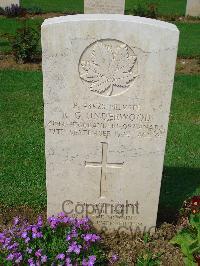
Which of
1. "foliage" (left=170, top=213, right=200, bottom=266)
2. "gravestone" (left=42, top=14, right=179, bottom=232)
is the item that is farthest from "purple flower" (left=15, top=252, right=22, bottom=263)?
"foliage" (left=170, top=213, right=200, bottom=266)

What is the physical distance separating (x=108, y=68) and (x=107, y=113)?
1.27ft

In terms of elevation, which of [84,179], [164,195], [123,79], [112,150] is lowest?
[164,195]

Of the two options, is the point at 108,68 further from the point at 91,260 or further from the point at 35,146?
the point at 35,146

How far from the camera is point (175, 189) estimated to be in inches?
200

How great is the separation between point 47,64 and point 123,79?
2.03ft

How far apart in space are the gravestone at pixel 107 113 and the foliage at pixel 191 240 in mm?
399

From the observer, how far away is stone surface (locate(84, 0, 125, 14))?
12.4 metres

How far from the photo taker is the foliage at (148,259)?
12.0 ft

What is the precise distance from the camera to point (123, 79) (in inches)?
140

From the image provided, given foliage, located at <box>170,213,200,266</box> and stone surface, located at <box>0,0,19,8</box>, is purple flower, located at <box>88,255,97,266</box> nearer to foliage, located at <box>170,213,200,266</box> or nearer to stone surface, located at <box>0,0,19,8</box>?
foliage, located at <box>170,213,200,266</box>

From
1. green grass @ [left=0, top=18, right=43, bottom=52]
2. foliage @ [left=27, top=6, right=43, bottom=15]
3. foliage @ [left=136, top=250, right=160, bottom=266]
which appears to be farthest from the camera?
foliage @ [left=27, top=6, right=43, bottom=15]

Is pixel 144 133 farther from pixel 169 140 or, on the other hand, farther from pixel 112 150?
pixel 169 140

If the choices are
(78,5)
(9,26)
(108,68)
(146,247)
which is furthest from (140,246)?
(78,5)

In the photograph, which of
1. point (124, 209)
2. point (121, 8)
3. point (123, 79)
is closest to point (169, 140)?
point (124, 209)
